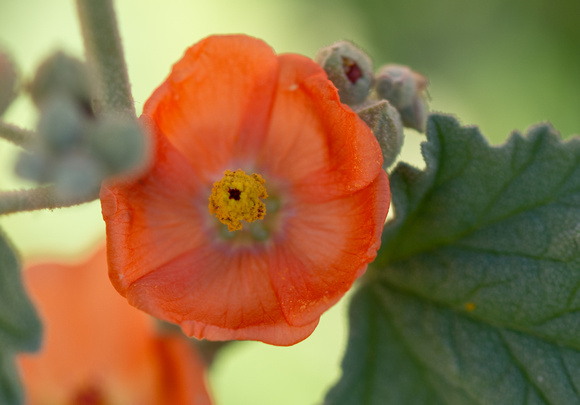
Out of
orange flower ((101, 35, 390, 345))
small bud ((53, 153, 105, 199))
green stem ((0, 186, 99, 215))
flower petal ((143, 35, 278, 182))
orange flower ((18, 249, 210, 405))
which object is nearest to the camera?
small bud ((53, 153, 105, 199))

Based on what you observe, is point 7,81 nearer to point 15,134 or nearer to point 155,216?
point 15,134

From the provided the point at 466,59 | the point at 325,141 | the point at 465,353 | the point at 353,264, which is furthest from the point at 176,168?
the point at 466,59

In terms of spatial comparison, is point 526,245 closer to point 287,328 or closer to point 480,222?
point 480,222

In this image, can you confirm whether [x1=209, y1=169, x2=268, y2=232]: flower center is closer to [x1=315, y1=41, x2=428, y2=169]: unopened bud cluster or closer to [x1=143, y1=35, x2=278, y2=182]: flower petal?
[x1=143, y1=35, x2=278, y2=182]: flower petal

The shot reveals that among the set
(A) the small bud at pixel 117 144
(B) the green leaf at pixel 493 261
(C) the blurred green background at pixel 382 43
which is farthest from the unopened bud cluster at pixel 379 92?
(C) the blurred green background at pixel 382 43

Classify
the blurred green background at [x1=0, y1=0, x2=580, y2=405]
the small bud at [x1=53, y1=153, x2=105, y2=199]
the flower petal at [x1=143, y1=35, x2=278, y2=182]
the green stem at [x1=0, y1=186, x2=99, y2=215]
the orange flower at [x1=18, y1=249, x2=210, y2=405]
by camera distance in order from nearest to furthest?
the small bud at [x1=53, y1=153, x2=105, y2=199], the green stem at [x1=0, y1=186, x2=99, y2=215], the flower petal at [x1=143, y1=35, x2=278, y2=182], the orange flower at [x1=18, y1=249, x2=210, y2=405], the blurred green background at [x1=0, y1=0, x2=580, y2=405]

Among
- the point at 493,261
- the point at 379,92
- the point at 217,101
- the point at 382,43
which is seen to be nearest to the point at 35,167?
the point at 217,101

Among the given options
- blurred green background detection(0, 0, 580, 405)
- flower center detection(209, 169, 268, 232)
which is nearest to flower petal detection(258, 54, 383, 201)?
flower center detection(209, 169, 268, 232)

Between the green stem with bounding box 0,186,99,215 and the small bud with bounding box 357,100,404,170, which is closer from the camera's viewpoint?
the green stem with bounding box 0,186,99,215
